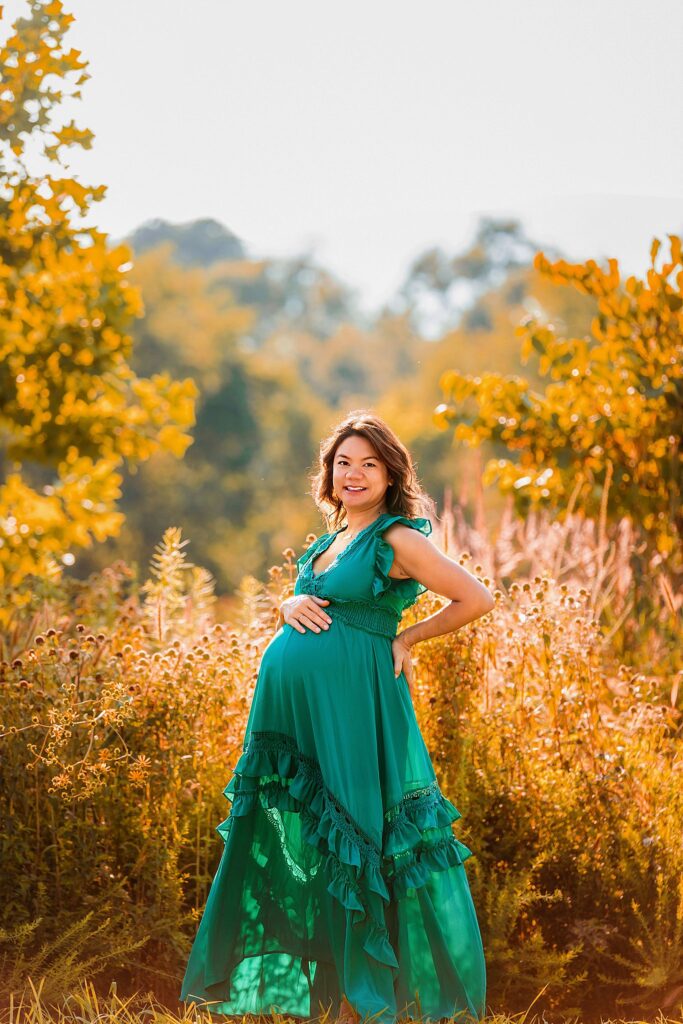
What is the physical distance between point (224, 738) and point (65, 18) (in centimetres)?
383

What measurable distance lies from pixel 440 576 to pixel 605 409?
378 centimetres

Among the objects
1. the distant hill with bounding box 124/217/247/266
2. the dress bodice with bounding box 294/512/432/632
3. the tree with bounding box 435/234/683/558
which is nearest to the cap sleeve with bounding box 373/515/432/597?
the dress bodice with bounding box 294/512/432/632

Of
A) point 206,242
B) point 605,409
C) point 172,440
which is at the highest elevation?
point 206,242

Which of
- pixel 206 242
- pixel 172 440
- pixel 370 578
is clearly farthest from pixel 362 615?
pixel 206 242

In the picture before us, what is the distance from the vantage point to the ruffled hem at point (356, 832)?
3025 mm

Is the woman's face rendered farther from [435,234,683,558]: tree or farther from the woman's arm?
[435,234,683,558]: tree

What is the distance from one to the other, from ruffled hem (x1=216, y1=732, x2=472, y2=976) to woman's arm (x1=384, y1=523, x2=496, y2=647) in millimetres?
531

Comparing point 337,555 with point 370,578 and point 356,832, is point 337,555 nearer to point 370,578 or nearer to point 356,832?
point 370,578

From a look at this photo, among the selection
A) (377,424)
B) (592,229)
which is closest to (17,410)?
(377,424)

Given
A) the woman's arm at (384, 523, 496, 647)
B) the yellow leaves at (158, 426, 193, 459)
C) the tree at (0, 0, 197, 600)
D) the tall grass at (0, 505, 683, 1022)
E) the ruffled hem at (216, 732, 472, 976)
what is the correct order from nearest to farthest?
1. the ruffled hem at (216, 732, 472, 976)
2. the woman's arm at (384, 523, 496, 647)
3. the tall grass at (0, 505, 683, 1022)
4. the tree at (0, 0, 197, 600)
5. the yellow leaves at (158, 426, 193, 459)

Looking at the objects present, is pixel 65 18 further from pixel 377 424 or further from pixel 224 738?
pixel 224 738

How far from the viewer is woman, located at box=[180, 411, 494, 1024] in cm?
307

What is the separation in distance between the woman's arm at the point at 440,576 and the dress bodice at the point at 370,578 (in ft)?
0.14

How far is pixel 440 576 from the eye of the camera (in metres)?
3.13
